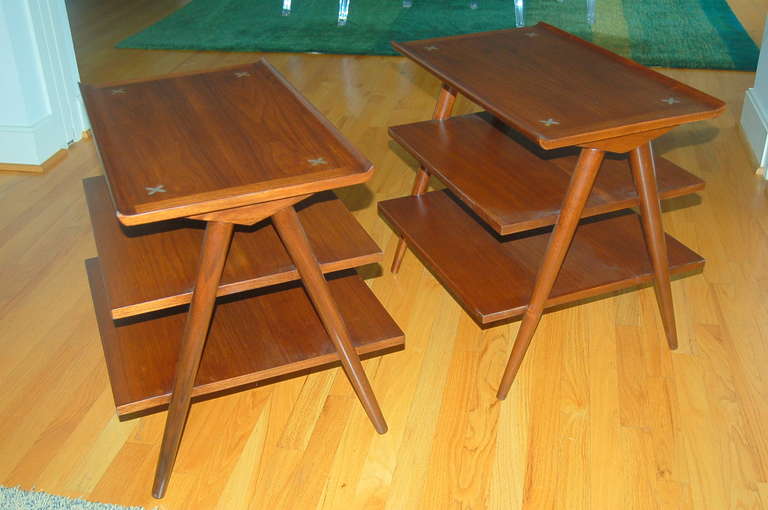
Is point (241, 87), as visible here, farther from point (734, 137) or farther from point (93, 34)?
point (93, 34)

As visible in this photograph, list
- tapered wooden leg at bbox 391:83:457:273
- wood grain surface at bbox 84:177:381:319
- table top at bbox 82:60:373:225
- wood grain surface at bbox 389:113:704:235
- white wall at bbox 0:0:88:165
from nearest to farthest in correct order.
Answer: table top at bbox 82:60:373:225
wood grain surface at bbox 84:177:381:319
wood grain surface at bbox 389:113:704:235
tapered wooden leg at bbox 391:83:457:273
white wall at bbox 0:0:88:165

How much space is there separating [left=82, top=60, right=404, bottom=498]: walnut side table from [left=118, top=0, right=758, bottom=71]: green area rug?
7.88 ft

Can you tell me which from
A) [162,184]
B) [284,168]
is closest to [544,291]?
[284,168]

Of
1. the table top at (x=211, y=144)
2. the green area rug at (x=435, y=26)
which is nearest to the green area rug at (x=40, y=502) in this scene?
the table top at (x=211, y=144)

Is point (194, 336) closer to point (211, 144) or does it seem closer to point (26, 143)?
point (211, 144)

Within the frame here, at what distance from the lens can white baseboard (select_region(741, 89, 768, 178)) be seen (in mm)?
2766

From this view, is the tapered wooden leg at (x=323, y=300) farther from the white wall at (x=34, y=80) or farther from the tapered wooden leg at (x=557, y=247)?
the white wall at (x=34, y=80)

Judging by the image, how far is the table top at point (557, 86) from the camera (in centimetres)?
157

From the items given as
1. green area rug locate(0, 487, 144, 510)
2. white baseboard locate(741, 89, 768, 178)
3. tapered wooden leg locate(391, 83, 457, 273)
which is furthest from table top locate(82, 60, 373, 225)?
white baseboard locate(741, 89, 768, 178)

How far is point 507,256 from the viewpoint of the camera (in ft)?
6.32

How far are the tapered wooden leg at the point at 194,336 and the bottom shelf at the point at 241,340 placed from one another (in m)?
0.05

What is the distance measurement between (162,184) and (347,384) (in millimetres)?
672

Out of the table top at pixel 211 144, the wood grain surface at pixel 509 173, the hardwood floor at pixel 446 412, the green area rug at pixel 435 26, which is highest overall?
the table top at pixel 211 144

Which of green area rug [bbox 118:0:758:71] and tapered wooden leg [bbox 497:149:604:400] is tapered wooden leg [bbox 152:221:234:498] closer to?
tapered wooden leg [bbox 497:149:604:400]
